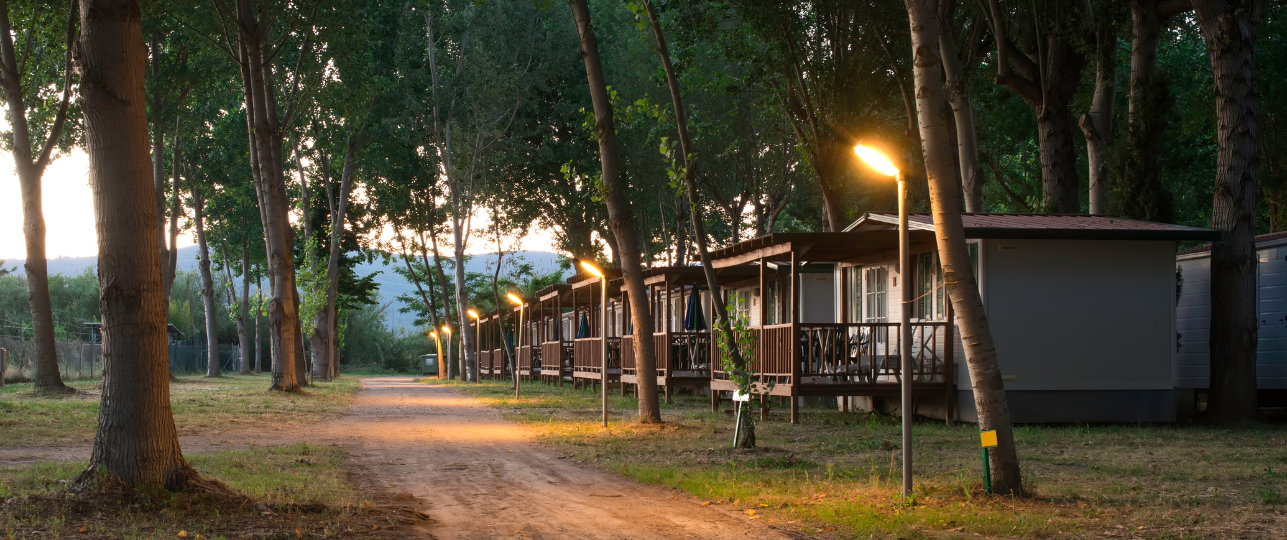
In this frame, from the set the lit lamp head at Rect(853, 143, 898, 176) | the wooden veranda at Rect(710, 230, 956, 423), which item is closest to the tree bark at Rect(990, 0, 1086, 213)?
the wooden veranda at Rect(710, 230, 956, 423)

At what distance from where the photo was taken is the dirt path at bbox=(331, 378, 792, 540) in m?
6.64

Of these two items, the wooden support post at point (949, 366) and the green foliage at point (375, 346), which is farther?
the green foliage at point (375, 346)

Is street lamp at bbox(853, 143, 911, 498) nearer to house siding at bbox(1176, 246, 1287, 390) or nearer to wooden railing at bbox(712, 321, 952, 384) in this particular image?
wooden railing at bbox(712, 321, 952, 384)

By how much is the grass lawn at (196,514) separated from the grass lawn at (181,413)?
15.8 ft

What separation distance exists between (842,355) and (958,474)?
7524mm

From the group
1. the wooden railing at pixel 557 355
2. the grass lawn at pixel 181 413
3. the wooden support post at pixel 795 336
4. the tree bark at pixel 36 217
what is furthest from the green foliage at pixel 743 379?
the wooden railing at pixel 557 355

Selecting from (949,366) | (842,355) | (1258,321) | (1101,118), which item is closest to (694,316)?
(842,355)

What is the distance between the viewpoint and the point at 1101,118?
18.7 meters

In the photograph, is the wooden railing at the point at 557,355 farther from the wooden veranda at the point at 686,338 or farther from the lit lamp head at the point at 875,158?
the lit lamp head at the point at 875,158

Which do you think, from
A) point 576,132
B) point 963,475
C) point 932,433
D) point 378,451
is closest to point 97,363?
point 576,132

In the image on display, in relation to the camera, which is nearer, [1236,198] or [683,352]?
[1236,198]

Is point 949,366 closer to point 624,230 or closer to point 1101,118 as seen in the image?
point 624,230

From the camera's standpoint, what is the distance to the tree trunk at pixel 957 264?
302 inches

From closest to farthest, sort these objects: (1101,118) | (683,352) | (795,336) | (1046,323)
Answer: (1046,323) → (795,336) → (1101,118) → (683,352)
